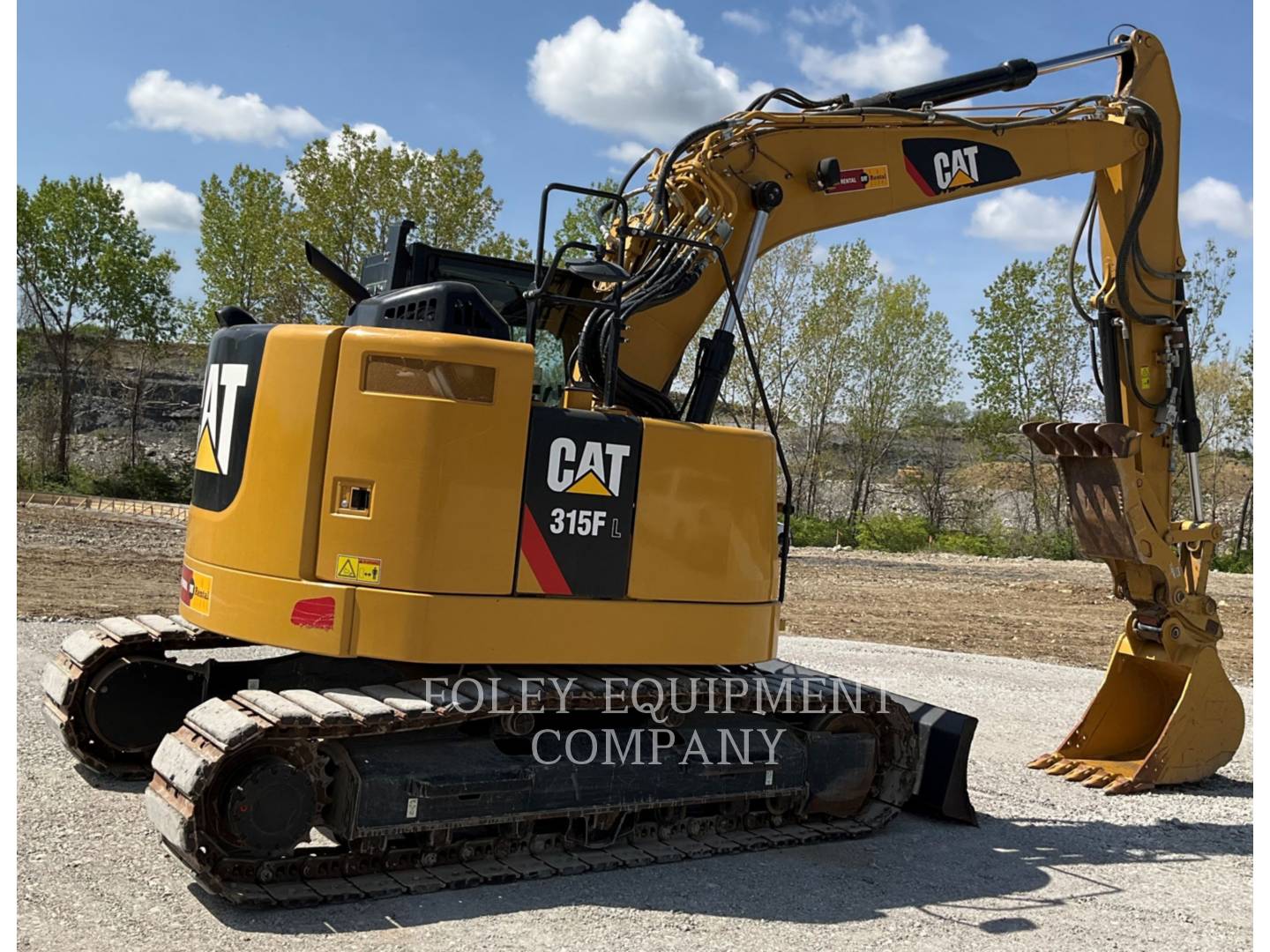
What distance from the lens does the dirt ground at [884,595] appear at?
44.1 ft

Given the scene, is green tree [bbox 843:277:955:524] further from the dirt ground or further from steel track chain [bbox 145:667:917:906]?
steel track chain [bbox 145:667:917:906]

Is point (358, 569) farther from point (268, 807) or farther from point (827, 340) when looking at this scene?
point (827, 340)

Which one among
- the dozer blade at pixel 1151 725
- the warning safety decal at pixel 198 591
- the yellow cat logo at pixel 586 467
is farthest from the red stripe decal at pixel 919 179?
the warning safety decal at pixel 198 591

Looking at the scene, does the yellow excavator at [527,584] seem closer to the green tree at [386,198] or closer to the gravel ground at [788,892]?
the gravel ground at [788,892]

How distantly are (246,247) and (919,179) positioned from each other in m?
29.8

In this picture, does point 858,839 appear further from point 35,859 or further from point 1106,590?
point 1106,590

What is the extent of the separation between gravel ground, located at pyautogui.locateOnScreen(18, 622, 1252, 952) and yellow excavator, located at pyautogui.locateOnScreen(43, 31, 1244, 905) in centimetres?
20

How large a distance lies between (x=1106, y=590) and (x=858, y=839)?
15185 mm

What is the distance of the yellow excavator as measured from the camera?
5.07 meters

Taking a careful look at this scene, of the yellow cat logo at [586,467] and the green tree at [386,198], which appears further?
the green tree at [386,198]

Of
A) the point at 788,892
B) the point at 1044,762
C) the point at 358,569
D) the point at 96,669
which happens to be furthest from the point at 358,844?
the point at 1044,762

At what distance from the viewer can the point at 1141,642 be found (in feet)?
25.9

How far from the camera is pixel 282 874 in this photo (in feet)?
16.1

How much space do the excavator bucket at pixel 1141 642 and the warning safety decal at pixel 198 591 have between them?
511 centimetres
